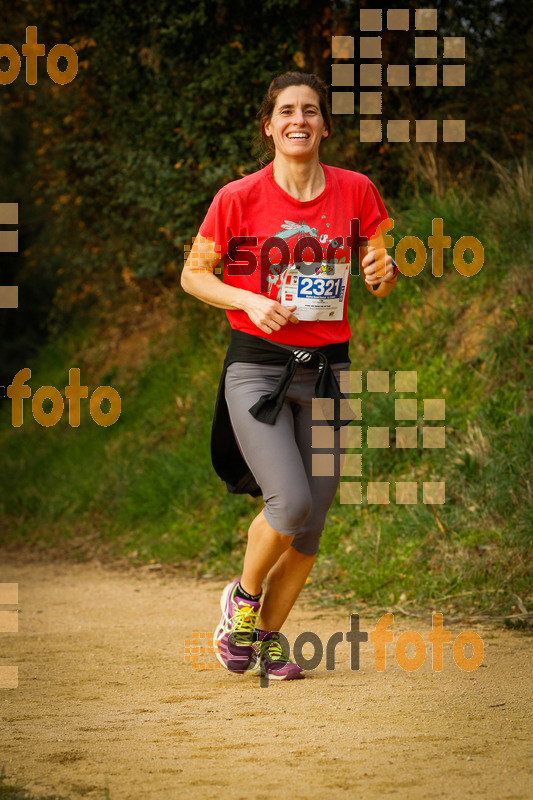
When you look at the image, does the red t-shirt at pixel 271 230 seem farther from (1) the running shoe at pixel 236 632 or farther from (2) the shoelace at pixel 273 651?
(2) the shoelace at pixel 273 651

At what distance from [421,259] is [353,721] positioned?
5511 mm

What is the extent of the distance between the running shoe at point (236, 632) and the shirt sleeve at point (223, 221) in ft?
4.79

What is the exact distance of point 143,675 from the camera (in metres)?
4.58

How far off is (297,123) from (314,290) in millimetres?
691

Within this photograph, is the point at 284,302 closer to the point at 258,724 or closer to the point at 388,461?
the point at 258,724

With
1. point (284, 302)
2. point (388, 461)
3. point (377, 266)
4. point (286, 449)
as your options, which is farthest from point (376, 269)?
point (388, 461)

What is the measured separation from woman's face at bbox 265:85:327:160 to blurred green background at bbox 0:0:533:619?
9.06ft

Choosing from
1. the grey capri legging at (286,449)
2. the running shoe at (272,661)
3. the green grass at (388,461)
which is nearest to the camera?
the grey capri legging at (286,449)

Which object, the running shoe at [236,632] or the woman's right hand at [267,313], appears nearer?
the woman's right hand at [267,313]

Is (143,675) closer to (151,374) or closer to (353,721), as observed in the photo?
(353,721)

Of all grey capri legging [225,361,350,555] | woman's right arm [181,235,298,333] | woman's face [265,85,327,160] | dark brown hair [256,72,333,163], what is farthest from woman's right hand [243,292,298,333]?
dark brown hair [256,72,333,163]

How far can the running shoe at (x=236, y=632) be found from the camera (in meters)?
4.29

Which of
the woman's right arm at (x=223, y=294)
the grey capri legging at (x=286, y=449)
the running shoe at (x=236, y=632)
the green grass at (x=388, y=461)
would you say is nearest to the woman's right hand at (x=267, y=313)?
the woman's right arm at (x=223, y=294)

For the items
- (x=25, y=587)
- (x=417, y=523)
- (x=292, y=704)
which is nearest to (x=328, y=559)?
(x=417, y=523)
